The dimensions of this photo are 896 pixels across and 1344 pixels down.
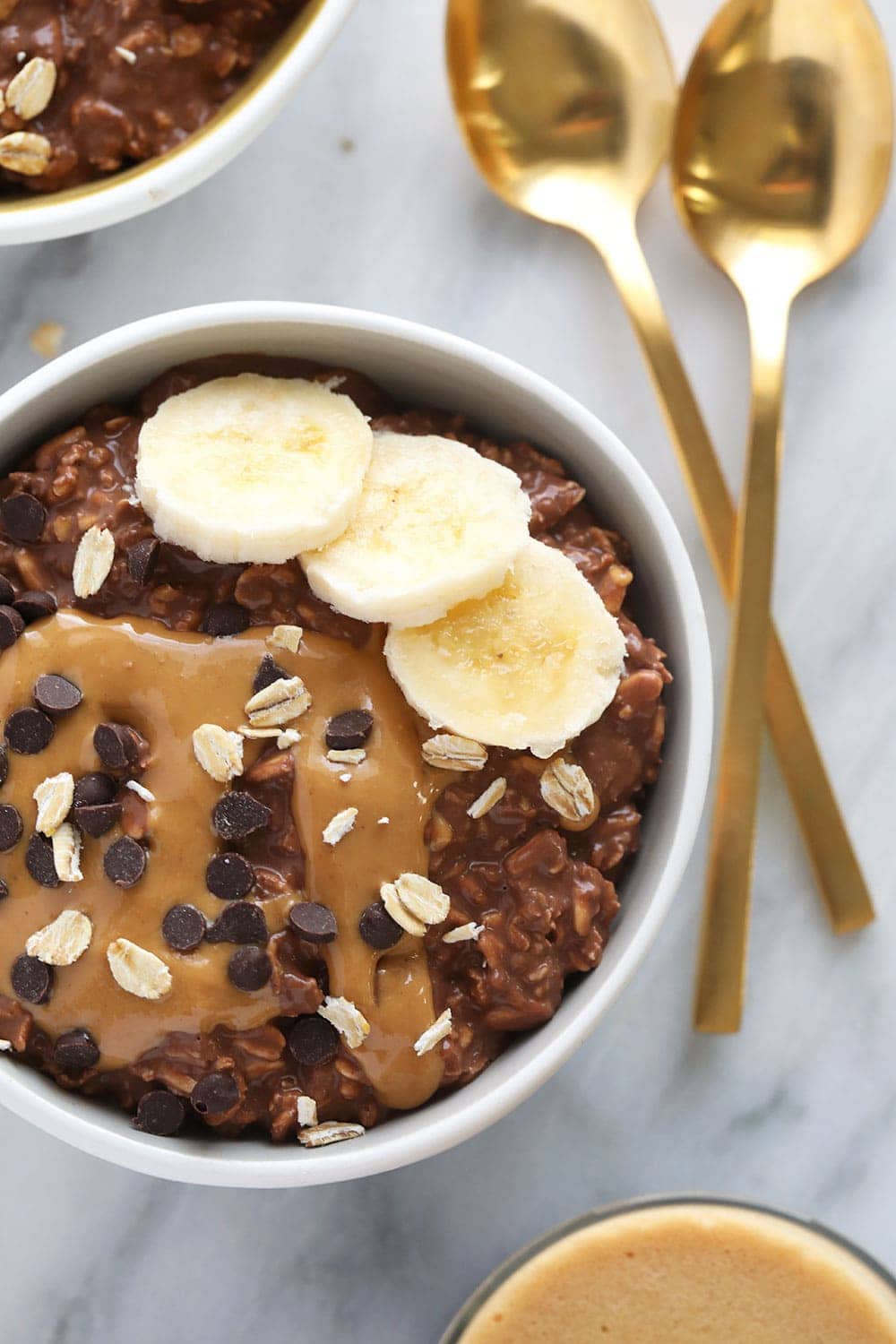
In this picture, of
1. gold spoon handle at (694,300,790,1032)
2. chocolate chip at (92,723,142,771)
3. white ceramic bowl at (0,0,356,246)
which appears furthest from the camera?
gold spoon handle at (694,300,790,1032)

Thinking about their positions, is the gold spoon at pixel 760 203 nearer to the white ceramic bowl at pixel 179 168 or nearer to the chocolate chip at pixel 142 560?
the white ceramic bowl at pixel 179 168

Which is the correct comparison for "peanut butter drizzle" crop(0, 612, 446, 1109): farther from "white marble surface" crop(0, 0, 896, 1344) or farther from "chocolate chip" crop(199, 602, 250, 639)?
"white marble surface" crop(0, 0, 896, 1344)

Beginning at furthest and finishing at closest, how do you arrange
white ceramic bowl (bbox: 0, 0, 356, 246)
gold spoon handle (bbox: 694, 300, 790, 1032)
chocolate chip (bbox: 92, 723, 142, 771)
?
gold spoon handle (bbox: 694, 300, 790, 1032) → white ceramic bowl (bbox: 0, 0, 356, 246) → chocolate chip (bbox: 92, 723, 142, 771)

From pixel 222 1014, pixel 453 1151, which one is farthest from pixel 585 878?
pixel 453 1151

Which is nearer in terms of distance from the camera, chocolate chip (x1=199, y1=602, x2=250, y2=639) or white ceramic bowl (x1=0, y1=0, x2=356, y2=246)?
chocolate chip (x1=199, y1=602, x2=250, y2=639)

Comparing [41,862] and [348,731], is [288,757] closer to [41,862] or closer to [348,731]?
[348,731]

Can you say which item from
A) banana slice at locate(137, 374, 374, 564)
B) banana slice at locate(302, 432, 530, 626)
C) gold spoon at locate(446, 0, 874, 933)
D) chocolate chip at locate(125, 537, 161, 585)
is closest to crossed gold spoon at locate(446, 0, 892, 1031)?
gold spoon at locate(446, 0, 874, 933)

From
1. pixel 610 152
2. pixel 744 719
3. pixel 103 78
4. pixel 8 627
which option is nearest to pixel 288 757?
pixel 8 627

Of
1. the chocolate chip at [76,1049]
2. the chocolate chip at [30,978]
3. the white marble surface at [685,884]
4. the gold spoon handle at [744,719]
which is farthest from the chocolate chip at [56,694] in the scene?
the gold spoon handle at [744,719]
